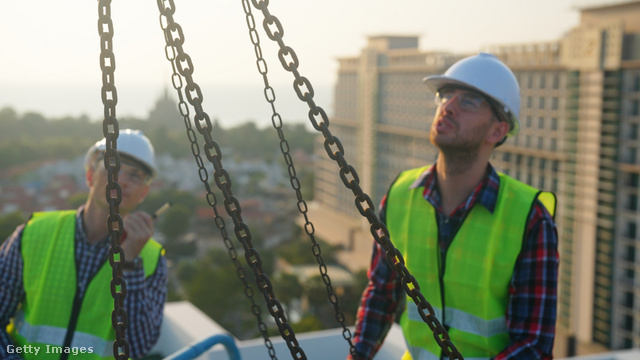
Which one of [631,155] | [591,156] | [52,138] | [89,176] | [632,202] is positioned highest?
[89,176]

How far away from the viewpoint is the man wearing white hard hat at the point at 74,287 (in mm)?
2836

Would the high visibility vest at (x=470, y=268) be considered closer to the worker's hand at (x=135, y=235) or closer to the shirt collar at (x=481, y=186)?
the shirt collar at (x=481, y=186)

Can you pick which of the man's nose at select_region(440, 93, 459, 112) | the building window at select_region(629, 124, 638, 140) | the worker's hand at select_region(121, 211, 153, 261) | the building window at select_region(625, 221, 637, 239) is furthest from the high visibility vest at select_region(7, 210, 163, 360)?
the building window at select_region(625, 221, 637, 239)

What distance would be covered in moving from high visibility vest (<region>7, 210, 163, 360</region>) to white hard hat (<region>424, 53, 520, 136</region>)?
1.67 metres

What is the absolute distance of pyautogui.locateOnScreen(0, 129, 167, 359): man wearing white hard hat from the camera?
284 cm

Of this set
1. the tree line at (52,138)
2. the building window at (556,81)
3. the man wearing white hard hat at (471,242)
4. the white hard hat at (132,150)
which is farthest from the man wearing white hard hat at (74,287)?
the tree line at (52,138)

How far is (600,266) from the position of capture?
35688 mm

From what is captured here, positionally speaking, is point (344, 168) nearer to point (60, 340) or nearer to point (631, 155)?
point (60, 340)

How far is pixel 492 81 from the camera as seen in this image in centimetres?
280

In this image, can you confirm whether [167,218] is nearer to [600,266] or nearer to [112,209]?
[600,266]

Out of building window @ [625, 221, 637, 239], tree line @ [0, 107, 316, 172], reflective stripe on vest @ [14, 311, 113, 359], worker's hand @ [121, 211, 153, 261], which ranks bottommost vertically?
building window @ [625, 221, 637, 239]

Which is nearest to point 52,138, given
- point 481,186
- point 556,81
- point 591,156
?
point 556,81

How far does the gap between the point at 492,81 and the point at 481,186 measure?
45cm

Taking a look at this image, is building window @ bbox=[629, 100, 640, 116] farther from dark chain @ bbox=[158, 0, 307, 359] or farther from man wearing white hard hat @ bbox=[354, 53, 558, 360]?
dark chain @ bbox=[158, 0, 307, 359]
